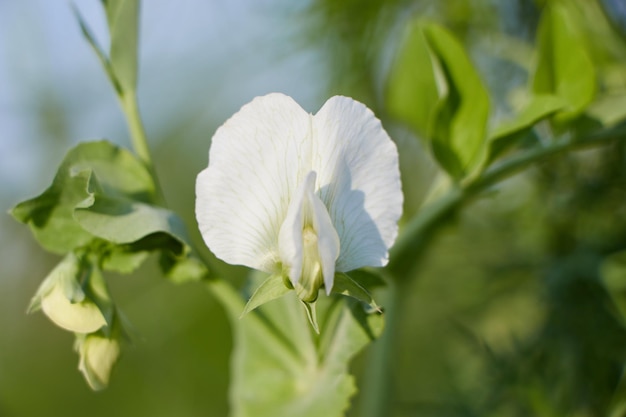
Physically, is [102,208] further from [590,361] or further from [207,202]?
[590,361]

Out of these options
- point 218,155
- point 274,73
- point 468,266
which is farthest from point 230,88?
point 218,155

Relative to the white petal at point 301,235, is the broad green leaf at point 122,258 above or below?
below

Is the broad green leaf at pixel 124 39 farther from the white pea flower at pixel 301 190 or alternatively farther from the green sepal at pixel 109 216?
the white pea flower at pixel 301 190

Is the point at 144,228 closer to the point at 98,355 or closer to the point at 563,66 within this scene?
the point at 98,355

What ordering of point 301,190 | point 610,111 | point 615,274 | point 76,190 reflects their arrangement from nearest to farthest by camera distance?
point 301,190 < point 76,190 < point 610,111 < point 615,274

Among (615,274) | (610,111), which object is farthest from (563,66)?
(615,274)

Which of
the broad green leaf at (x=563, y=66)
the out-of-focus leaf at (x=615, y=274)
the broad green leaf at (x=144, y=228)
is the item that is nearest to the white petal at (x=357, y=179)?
the broad green leaf at (x=144, y=228)

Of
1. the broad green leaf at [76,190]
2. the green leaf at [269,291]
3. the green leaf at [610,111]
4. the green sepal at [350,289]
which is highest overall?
the broad green leaf at [76,190]
